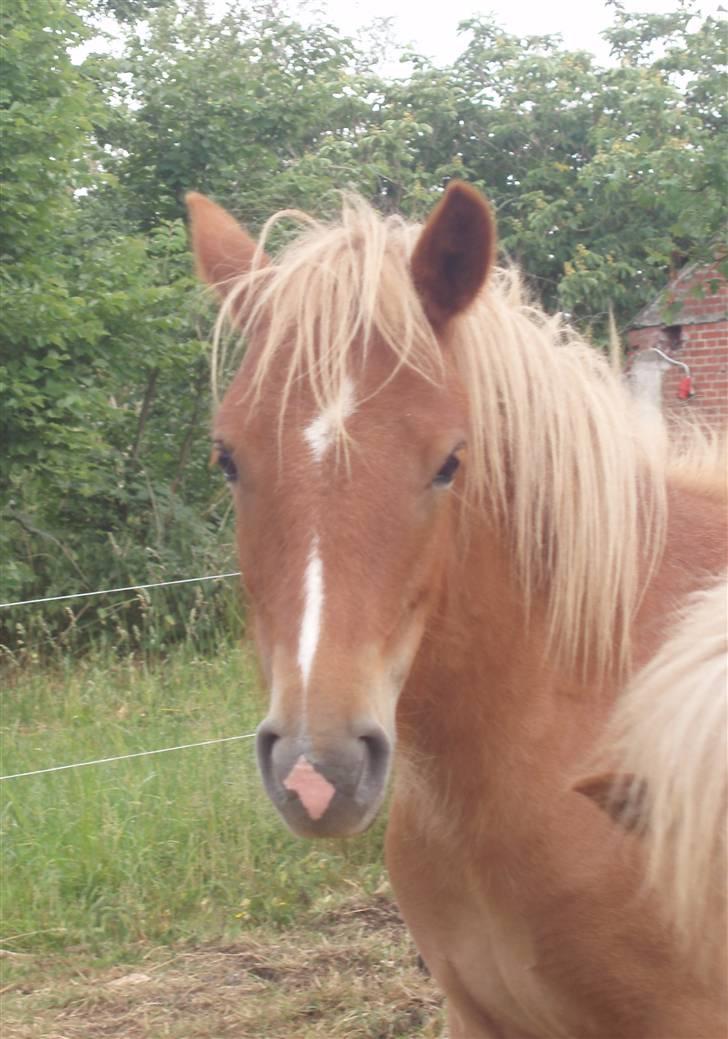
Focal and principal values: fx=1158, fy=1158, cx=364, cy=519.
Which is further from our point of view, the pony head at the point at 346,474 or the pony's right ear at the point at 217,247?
the pony's right ear at the point at 217,247

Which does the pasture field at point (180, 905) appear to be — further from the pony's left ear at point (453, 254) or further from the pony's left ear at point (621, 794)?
the pony's left ear at point (621, 794)

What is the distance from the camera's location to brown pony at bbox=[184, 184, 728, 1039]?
1.78 metres

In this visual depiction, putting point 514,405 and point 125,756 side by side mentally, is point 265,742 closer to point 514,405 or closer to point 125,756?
point 514,405

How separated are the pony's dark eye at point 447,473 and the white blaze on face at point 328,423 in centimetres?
18

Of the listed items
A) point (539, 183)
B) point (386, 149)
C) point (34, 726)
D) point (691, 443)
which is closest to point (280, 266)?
point (691, 443)

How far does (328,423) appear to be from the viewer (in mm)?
1863

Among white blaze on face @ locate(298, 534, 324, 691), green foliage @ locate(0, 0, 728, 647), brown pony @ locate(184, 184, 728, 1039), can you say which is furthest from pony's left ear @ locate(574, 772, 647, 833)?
green foliage @ locate(0, 0, 728, 647)

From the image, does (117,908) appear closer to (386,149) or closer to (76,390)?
(76,390)

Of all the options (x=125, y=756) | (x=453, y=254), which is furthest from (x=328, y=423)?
(x=125, y=756)

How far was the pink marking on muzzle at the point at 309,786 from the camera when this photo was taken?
161cm

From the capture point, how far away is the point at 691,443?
9.19 ft

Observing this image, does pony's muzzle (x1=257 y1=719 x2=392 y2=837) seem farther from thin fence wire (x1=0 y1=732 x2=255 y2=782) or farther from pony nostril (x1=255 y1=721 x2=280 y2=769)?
thin fence wire (x1=0 y1=732 x2=255 y2=782)

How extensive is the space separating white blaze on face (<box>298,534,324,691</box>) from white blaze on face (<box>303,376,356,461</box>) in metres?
0.15

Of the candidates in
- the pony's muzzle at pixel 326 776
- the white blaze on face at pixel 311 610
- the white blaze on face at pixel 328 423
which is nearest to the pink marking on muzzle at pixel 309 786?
the pony's muzzle at pixel 326 776
